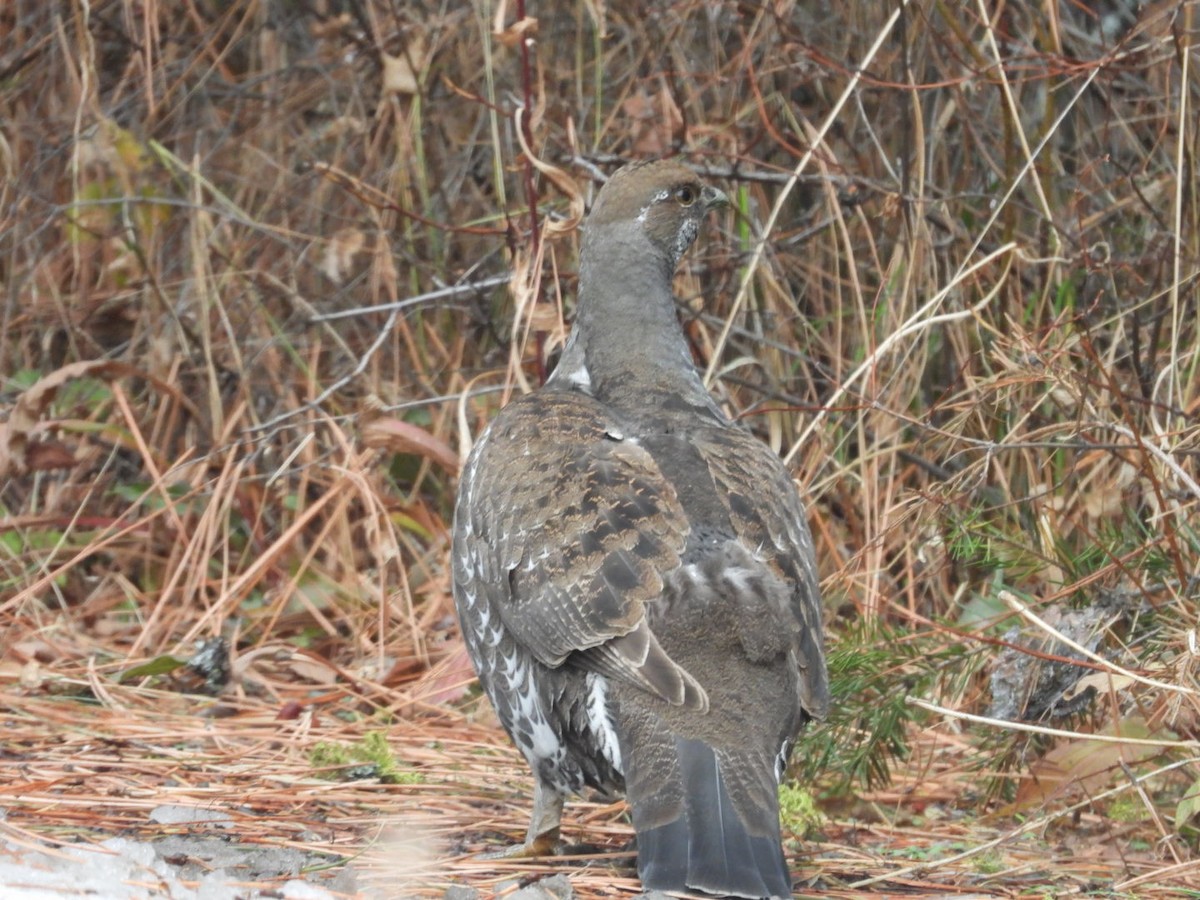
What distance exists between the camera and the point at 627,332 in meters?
4.37

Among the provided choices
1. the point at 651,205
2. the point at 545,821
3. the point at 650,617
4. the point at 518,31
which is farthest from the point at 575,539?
the point at 518,31

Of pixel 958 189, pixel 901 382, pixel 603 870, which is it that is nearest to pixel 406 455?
pixel 901 382

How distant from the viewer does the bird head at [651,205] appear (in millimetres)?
4465

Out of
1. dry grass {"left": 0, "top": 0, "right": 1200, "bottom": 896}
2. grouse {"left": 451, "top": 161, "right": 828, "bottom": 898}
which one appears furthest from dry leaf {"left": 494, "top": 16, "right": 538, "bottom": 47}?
grouse {"left": 451, "top": 161, "right": 828, "bottom": 898}

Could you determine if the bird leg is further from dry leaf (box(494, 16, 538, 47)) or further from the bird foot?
dry leaf (box(494, 16, 538, 47))

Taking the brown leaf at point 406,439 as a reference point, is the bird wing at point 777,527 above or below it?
above

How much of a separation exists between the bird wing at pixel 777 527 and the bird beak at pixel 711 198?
895 millimetres

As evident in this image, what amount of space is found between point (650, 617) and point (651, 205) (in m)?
1.51

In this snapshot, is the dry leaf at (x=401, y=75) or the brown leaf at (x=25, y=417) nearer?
the brown leaf at (x=25, y=417)

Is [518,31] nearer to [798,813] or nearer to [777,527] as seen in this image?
[777,527]

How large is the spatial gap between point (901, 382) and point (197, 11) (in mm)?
3725

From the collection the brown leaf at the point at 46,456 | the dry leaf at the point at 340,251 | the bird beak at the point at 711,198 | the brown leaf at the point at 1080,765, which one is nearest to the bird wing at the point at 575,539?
the bird beak at the point at 711,198

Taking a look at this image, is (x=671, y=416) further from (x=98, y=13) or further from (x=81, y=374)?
(x=98, y=13)

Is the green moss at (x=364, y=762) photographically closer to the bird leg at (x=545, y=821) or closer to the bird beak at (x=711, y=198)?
the bird leg at (x=545, y=821)
